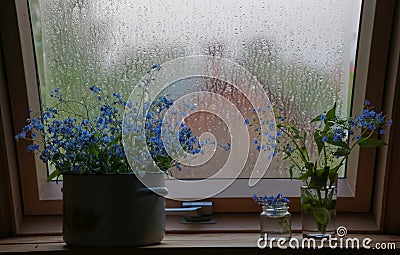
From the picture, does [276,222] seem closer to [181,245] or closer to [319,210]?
[319,210]

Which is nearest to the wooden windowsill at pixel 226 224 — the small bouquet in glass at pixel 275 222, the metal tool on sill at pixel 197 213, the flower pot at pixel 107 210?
the metal tool on sill at pixel 197 213

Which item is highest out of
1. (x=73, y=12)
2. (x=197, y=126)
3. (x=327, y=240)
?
(x=73, y=12)

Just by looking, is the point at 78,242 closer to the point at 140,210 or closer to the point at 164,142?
the point at 140,210

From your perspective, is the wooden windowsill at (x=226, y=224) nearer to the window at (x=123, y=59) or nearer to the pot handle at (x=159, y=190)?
the window at (x=123, y=59)

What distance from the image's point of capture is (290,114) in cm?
166

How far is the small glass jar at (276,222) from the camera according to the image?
1473 mm

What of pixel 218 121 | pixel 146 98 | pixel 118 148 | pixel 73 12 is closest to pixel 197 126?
pixel 218 121

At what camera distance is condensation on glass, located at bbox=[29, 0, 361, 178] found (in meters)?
1.58

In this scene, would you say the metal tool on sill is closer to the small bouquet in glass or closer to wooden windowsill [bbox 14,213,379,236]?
wooden windowsill [bbox 14,213,379,236]

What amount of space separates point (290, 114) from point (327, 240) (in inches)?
15.1

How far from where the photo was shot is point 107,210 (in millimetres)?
1373

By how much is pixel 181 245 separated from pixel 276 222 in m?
0.25

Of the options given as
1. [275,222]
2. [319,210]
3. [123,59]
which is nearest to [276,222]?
[275,222]

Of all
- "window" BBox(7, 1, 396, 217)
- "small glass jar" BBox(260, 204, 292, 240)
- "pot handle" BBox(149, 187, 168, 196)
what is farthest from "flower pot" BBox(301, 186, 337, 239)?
"pot handle" BBox(149, 187, 168, 196)
